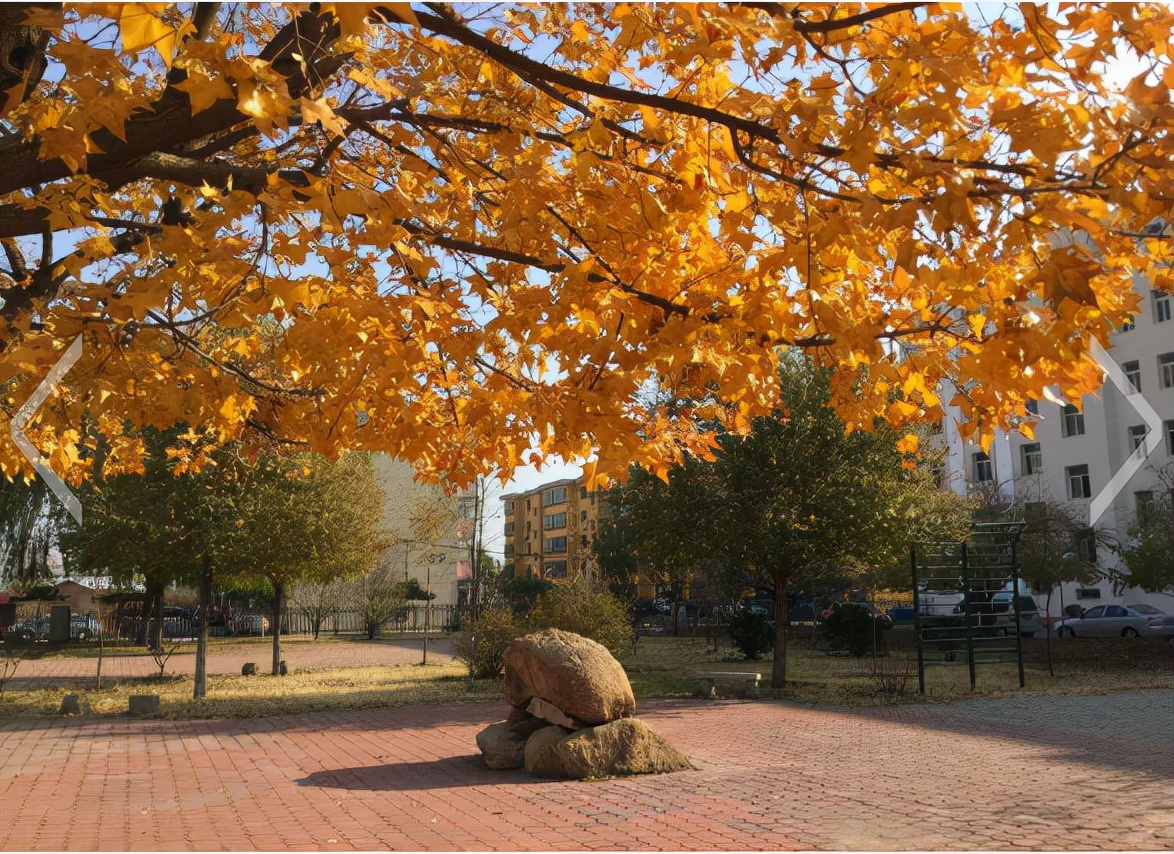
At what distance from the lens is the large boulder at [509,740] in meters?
9.20

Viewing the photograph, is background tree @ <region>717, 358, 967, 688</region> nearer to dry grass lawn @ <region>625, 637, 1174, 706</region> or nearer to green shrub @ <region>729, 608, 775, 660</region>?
dry grass lawn @ <region>625, 637, 1174, 706</region>

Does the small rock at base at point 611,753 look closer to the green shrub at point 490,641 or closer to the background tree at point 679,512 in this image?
the background tree at point 679,512

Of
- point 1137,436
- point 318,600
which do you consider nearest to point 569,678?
point 318,600

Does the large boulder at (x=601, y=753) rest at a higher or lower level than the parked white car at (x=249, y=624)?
higher

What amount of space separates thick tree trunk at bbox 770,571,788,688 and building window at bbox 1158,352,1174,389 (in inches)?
1084

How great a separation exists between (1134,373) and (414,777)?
39507mm

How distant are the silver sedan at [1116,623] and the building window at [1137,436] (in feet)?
30.6

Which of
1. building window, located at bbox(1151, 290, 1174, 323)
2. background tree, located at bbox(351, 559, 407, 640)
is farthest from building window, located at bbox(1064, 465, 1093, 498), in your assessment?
background tree, located at bbox(351, 559, 407, 640)

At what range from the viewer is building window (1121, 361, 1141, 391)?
39.6m

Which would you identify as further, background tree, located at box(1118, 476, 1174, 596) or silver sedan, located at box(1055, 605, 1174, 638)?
background tree, located at box(1118, 476, 1174, 596)

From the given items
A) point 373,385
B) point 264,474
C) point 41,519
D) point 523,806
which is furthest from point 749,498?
point 41,519

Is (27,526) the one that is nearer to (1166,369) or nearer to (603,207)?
(603,207)

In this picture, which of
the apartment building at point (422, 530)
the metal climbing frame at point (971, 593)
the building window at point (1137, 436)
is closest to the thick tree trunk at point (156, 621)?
the apartment building at point (422, 530)

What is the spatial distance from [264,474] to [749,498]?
934 cm
